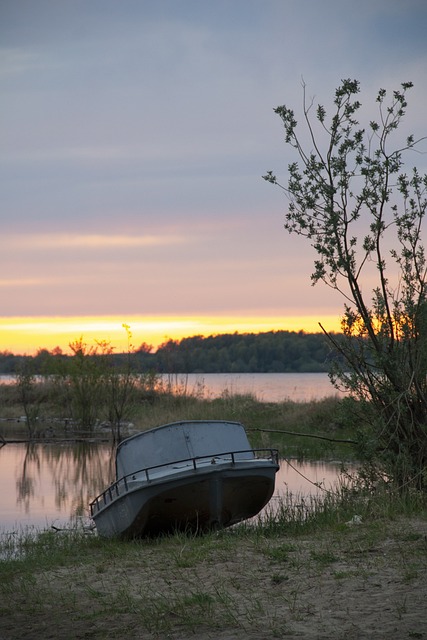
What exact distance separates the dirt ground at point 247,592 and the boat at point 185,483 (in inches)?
52.1

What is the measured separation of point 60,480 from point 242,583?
Answer: 44.6ft

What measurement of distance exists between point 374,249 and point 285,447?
12815mm

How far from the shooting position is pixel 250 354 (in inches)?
3063

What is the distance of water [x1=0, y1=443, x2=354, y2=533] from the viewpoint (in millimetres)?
15188

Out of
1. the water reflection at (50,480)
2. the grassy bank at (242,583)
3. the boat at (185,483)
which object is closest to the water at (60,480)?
the water reflection at (50,480)

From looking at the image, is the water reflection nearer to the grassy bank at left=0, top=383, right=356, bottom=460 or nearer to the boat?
the boat

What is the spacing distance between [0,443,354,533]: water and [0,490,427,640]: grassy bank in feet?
11.6

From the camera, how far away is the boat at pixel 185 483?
10.6m

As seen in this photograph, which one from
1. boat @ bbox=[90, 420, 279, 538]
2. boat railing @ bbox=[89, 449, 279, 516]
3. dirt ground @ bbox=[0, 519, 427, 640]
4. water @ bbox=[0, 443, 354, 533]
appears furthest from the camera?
water @ bbox=[0, 443, 354, 533]

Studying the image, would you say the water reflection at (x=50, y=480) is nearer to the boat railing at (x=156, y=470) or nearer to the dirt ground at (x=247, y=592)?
the boat railing at (x=156, y=470)

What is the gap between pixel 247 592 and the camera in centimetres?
697

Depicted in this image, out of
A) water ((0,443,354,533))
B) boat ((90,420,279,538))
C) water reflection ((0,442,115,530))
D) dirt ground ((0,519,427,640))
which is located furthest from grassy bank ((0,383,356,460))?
dirt ground ((0,519,427,640))

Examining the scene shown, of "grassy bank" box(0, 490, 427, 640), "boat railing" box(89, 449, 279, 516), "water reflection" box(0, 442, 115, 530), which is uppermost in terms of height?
"boat railing" box(89, 449, 279, 516)

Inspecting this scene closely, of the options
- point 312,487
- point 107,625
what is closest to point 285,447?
point 312,487
